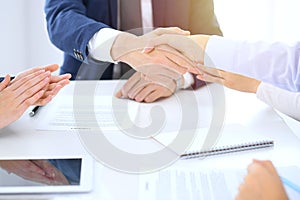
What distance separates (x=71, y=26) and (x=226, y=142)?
1.73 feet

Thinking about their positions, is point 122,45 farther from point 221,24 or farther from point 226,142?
point 221,24

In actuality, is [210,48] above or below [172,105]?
above

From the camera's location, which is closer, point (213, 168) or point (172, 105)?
point (213, 168)

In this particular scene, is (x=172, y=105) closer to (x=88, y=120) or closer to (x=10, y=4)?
(x=88, y=120)

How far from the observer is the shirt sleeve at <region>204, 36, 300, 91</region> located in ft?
2.38

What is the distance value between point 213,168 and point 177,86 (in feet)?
1.18

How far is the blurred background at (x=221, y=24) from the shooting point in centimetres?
158

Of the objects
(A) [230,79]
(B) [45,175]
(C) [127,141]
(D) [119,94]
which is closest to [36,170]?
(B) [45,175]

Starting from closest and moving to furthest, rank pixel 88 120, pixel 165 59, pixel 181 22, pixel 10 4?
1. pixel 88 120
2. pixel 165 59
3. pixel 181 22
4. pixel 10 4

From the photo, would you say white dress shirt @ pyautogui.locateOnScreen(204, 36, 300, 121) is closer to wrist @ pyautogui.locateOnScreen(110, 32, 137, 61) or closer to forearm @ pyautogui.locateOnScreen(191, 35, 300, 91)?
forearm @ pyautogui.locateOnScreen(191, 35, 300, 91)

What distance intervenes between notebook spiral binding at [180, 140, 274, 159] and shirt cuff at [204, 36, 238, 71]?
0.21 meters

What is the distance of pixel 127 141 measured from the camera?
2.26 feet

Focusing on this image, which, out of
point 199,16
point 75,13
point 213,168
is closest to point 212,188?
point 213,168

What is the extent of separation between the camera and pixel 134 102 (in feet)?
2.91
